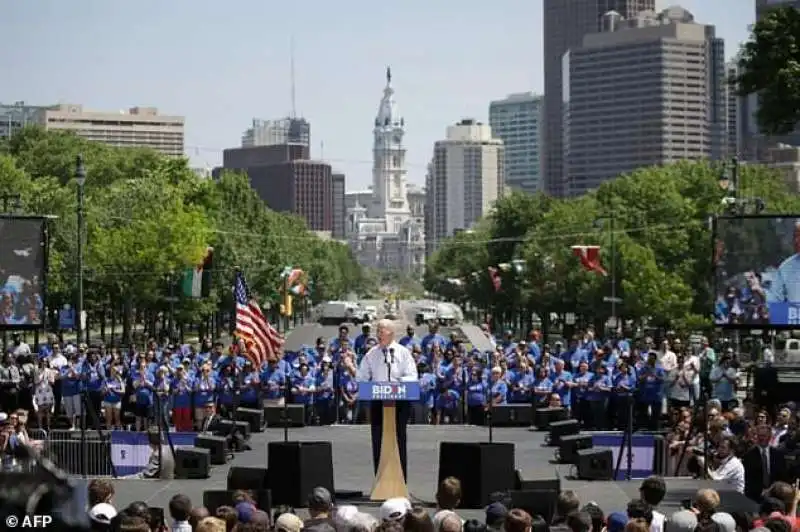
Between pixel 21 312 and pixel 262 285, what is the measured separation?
64.0 meters

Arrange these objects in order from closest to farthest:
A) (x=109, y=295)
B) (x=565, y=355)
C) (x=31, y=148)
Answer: (x=565, y=355)
(x=109, y=295)
(x=31, y=148)

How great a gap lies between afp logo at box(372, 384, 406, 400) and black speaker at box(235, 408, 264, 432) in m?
12.2

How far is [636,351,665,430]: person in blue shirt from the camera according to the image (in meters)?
32.3

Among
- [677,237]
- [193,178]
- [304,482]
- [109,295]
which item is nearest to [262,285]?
[193,178]

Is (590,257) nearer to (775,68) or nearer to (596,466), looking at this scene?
(775,68)

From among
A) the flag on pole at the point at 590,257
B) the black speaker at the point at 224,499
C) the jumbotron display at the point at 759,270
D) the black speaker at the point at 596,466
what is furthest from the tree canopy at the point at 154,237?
the black speaker at the point at 224,499

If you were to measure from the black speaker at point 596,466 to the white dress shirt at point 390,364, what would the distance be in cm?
494

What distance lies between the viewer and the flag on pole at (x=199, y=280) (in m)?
69.5

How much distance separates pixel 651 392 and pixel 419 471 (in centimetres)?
859

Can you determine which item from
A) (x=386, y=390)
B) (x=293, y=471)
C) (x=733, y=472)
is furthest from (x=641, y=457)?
(x=293, y=471)

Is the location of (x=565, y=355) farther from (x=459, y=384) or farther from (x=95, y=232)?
(x=95, y=232)

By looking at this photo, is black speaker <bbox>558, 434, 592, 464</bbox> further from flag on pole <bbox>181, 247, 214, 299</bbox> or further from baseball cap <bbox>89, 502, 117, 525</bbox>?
flag on pole <bbox>181, 247, 214, 299</bbox>

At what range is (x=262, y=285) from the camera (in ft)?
323

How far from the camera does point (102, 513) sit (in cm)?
1249
